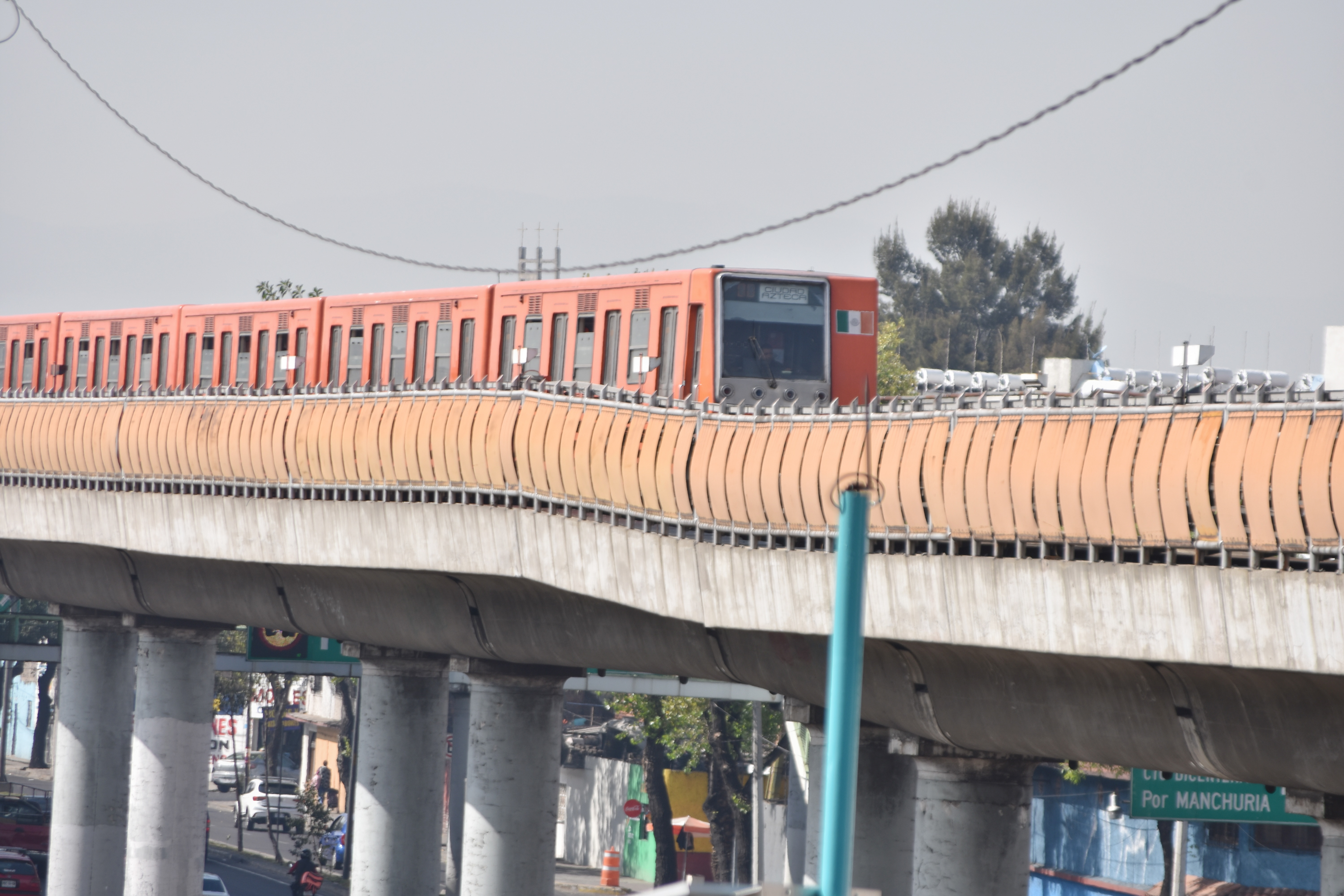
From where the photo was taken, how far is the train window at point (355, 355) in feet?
113

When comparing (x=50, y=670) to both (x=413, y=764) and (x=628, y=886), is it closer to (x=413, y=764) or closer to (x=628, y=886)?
(x=628, y=886)

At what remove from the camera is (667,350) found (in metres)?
26.6

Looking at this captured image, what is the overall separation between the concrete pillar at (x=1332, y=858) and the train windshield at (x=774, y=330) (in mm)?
9848

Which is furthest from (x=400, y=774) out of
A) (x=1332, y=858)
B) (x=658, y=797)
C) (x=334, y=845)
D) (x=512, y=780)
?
(x=334, y=845)

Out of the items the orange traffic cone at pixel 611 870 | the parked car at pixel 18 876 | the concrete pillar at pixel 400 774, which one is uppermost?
the concrete pillar at pixel 400 774

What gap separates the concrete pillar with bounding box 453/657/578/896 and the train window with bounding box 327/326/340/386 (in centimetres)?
587

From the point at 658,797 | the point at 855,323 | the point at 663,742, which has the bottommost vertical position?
the point at 658,797

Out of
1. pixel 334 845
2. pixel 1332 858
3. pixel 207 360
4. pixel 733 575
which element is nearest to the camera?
pixel 1332 858

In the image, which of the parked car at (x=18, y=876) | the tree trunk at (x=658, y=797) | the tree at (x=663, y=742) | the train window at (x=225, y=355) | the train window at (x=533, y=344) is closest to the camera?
the train window at (x=533, y=344)

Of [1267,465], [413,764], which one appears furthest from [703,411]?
[413,764]

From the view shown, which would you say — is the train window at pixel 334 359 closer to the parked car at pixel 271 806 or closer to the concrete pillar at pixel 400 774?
the concrete pillar at pixel 400 774

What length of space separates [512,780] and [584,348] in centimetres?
800

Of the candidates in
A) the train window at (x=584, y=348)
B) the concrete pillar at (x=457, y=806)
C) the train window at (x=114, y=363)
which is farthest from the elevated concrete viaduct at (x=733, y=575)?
the concrete pillar at (x=457, y=806)

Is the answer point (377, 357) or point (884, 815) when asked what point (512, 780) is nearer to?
point (884, 815)
